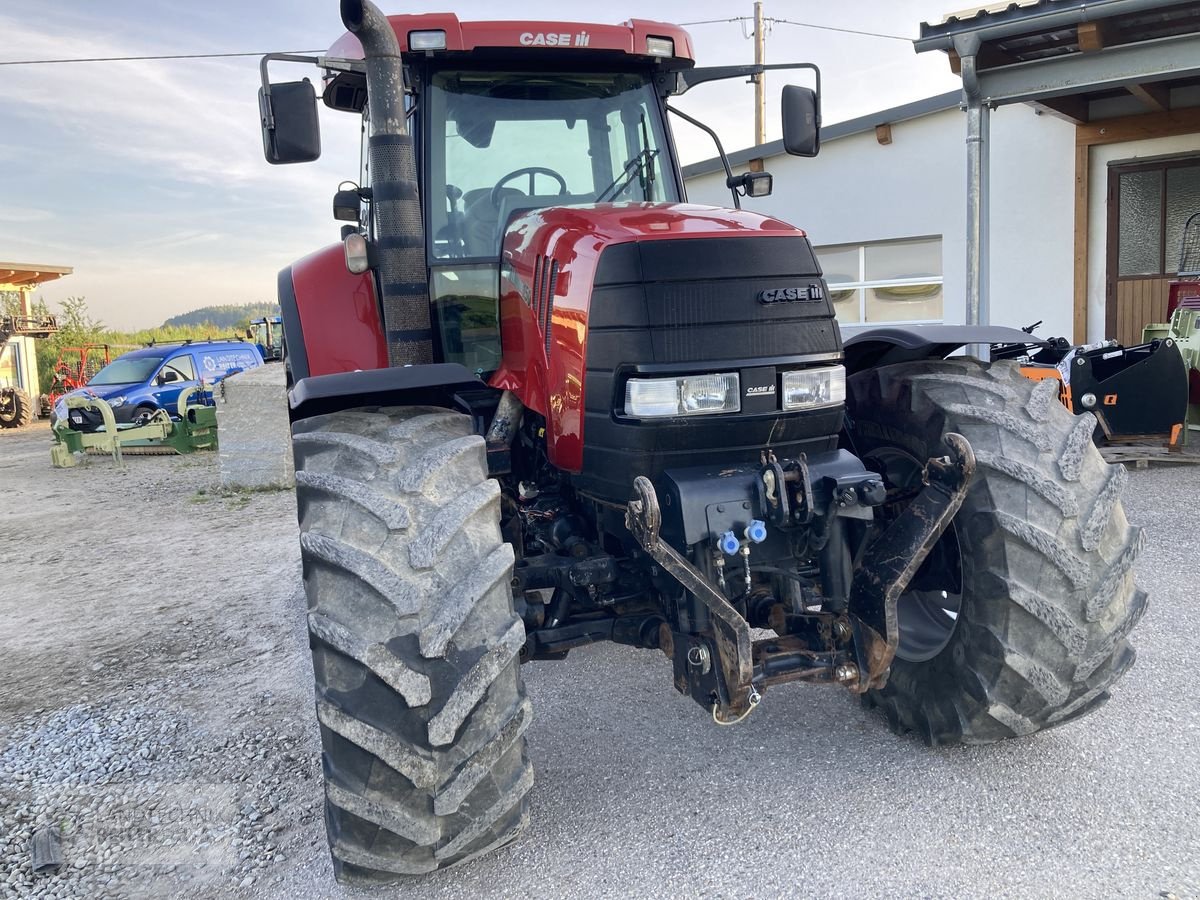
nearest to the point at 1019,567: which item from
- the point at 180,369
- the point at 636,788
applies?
the point at 636,788

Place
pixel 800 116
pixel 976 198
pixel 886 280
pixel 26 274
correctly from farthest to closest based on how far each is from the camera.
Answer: pixel 26 274 → pixel 886 280 → pixel 976 198 → pixel 800 116

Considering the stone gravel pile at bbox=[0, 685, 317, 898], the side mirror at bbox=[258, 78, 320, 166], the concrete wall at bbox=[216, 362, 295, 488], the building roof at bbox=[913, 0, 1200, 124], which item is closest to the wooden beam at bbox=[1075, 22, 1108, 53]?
the building roof at bbox=[913, 0, 1200, 124]

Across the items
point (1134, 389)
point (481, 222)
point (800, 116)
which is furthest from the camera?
point (1134, 389)

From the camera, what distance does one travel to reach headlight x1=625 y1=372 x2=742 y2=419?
263 cm

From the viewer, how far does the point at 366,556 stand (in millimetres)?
2311

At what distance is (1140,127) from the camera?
995cm

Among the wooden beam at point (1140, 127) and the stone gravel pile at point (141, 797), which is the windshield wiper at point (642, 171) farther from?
the wooden beam at point (1140, 127)

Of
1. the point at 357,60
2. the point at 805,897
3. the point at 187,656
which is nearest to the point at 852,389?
the point at 805,897

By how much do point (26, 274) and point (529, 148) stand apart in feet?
92.7

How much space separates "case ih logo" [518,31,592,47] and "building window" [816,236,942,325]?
30.5ft

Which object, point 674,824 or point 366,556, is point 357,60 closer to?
point 366,556

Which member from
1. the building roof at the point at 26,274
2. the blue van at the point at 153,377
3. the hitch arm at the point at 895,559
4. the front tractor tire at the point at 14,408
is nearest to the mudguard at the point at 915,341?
the hitch arm at the point at 895,559

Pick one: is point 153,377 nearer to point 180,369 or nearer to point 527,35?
point 180,369

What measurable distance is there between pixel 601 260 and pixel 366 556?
105 centimetres
